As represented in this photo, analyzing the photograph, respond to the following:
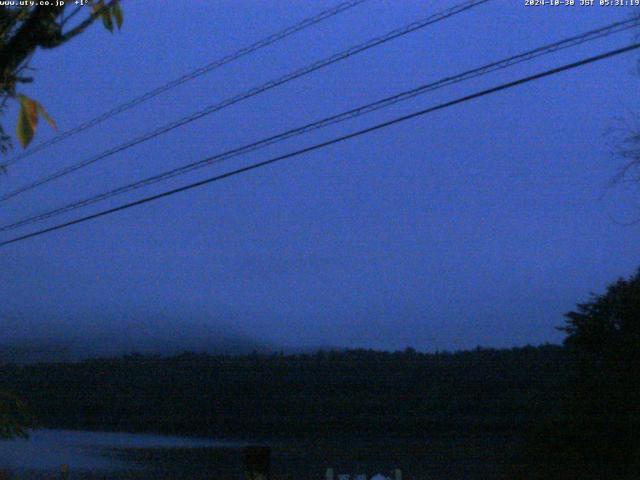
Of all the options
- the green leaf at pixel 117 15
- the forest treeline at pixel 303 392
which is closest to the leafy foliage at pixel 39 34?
the green leaf at pixel 117 15

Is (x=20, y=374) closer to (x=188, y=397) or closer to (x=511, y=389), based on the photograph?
(x=188, y=397)

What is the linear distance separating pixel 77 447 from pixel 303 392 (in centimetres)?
912

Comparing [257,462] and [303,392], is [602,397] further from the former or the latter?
[303,392]

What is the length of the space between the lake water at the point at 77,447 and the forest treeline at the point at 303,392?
1220mm

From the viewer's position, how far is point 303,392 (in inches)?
1300

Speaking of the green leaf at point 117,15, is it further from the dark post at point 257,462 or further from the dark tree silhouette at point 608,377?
the dark tree silhouette at point 608,377

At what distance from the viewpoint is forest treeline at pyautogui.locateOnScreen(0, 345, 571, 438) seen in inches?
1040

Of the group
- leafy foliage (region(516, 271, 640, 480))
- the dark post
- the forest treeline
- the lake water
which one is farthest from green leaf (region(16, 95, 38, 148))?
the forest treeline

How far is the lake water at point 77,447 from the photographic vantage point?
21922 millimetres

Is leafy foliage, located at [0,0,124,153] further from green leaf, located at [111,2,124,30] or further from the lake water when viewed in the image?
the lake water

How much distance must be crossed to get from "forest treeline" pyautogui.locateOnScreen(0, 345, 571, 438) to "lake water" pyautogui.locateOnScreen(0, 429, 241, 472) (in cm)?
122

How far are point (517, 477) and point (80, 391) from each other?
26.2 m

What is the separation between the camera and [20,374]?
33812 mm

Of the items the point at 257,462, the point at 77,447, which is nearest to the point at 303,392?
the point at 77,447
